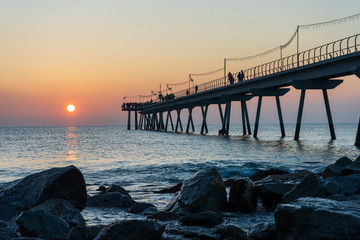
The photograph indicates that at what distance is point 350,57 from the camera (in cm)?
3002

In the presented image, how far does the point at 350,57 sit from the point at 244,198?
84.7 ft

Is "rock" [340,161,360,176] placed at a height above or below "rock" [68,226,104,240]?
above

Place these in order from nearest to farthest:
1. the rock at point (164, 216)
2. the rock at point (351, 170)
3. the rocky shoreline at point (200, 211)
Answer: the rocky shoreline at point (200, 211)
the rock at point (164, 216)
the rock at point (351, 170)

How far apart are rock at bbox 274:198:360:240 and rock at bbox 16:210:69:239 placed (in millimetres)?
3152

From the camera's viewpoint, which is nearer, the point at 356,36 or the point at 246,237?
the point at 246,237

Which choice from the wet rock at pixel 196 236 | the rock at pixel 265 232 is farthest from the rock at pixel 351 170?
the wet rock at pixel 196 236

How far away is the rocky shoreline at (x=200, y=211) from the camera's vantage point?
475cm

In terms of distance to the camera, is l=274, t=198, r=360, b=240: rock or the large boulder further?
the large boulder

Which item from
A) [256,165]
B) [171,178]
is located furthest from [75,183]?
[256,165]

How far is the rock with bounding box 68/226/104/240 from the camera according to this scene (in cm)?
562

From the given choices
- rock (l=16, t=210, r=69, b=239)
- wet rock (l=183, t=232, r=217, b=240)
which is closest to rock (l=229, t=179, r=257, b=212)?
wet rock (l=183, t=232, r=217, b=240)

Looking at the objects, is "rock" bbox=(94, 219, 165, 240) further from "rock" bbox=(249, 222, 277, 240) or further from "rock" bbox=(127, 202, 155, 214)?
"rock" bbox=(127, 202, 155, 214)

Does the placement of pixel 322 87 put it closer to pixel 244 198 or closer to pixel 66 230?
pixel 244 198

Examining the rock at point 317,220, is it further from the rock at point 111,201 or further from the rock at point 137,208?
the rock at point 111,201
